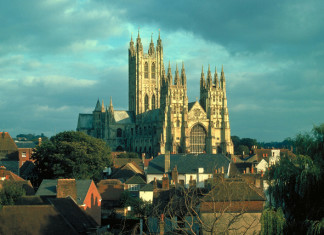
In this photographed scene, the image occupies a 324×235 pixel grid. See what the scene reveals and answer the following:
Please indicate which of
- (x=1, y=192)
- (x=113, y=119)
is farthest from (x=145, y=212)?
(x=113, y=119)

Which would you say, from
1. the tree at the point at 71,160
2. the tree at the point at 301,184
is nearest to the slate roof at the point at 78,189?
the tree at the point at 71,160

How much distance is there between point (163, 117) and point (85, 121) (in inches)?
1549

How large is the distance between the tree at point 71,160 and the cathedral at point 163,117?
159 feet

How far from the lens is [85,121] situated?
524ft

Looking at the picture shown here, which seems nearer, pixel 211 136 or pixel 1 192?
pixel 1 192

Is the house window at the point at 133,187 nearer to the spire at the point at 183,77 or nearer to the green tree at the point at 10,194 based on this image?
the green tree at the point at 10,194

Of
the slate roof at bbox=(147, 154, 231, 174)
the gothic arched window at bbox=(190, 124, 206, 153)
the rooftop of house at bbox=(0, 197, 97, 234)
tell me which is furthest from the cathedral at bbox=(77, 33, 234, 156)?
the rooftop of house at bbox=(0, 197, 97, 234)

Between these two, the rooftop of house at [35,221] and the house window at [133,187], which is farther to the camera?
the house window at [133,187]

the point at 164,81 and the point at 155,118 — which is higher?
the point at 164,81

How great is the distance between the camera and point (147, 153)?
449 feet

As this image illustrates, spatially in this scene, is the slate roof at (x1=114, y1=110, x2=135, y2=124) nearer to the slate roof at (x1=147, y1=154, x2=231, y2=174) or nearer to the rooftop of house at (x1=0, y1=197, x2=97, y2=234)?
the slate roof at (x1=147, y1=154, x2=231, y2=174)

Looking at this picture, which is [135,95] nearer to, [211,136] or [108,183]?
[211,136]

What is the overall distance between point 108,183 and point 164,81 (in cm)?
7617

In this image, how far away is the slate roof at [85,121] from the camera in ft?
520
